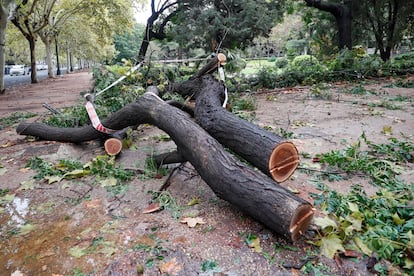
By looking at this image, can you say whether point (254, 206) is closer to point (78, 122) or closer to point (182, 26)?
point (78, 122)

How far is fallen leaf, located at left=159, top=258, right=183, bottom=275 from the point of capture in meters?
1.84

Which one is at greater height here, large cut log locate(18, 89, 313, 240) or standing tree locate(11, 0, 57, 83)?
standing tree locate(11, 0, 57, 83)

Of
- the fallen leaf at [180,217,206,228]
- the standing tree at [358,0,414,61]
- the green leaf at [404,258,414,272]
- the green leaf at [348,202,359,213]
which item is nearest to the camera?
the green leaf at [404,258,414,272]

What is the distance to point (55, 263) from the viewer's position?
1.97 meters

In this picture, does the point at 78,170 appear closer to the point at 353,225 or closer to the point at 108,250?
the point at 108,250

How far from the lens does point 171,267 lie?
1.87m

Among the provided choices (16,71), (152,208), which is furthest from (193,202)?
(16,71)

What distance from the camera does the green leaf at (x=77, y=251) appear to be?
80.0 inches

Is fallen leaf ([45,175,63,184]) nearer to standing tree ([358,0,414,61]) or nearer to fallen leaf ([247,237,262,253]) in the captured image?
fallen leaf ([247,237,262,253])

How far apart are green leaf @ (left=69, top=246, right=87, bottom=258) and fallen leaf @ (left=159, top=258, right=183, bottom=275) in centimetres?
61

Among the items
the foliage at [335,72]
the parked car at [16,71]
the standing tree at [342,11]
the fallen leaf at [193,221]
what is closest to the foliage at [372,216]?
the fallen leaf at [193,221]

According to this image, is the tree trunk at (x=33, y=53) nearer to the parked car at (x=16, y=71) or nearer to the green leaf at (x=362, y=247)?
the parked car at (x=16, y=71)

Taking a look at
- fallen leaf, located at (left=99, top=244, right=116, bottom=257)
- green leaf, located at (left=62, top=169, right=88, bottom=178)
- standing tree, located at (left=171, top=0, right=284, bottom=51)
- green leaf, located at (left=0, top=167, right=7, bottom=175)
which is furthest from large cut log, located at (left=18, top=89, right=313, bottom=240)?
standing tree, located at (left=171, top=0, right=284, bottom=51)

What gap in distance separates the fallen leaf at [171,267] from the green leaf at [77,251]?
0.61 metres
